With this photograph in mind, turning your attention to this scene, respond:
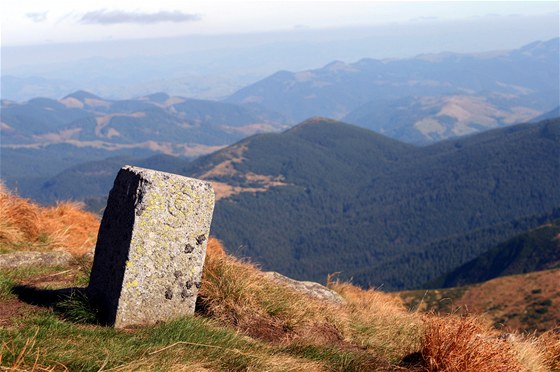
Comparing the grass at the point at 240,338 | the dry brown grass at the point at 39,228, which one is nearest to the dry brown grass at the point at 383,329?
the grass at the point at 240,338

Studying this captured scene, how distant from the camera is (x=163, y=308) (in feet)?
29.8

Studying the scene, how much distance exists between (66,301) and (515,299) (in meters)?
113

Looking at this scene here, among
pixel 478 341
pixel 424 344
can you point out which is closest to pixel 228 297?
pixel 424 344

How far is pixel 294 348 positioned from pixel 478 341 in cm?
274

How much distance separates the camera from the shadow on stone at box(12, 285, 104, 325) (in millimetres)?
8812

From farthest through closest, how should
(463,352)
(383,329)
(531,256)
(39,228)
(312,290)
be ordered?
(531,256), (39,228), (312,290), (383,329), (463,352)

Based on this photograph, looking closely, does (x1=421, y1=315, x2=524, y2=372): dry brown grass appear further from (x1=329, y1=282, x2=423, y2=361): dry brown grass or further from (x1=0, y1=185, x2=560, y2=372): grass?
(x1=329, y1=282, x2=423, y2=361): dry brown grass

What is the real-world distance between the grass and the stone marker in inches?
14.4

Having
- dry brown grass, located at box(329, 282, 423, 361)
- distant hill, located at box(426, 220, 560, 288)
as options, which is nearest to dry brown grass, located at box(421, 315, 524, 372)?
dry brown grass, located at box(329, 282, 423, 361)

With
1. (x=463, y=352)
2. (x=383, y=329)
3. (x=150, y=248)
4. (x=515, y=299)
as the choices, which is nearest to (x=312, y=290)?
(x=383, y=329)

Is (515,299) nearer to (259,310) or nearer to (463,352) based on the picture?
(259,310)

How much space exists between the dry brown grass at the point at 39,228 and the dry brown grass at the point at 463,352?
10.6 meters

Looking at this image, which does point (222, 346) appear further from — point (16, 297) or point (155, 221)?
point (16, 297)

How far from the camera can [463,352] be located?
7512 mm
